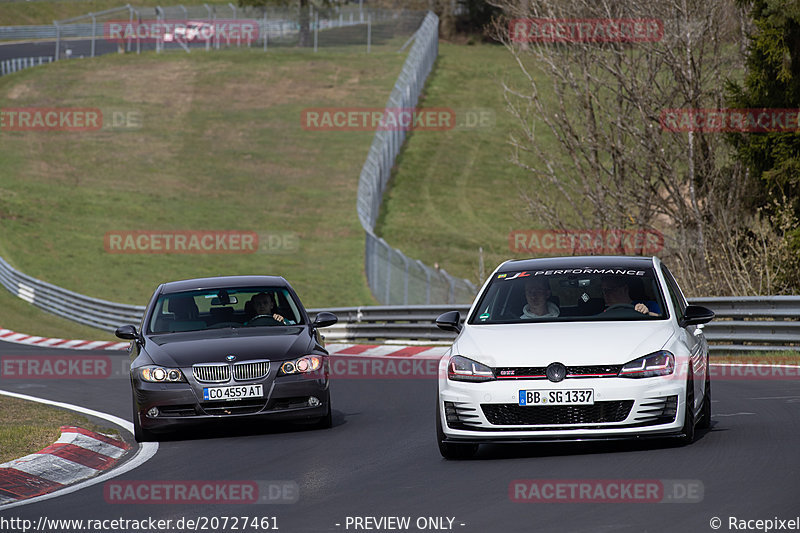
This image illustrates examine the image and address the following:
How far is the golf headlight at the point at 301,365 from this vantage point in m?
12.1

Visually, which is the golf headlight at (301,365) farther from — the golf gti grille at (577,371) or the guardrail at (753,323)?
the guardrail at (753,323)

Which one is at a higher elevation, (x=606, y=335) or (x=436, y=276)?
(x=606, y=335)

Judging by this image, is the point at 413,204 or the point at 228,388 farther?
the point at 413,204

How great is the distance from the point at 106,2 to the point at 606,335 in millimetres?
117707

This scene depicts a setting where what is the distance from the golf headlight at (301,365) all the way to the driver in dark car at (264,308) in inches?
46.2

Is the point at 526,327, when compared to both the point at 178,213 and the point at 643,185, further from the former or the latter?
the point at 178,213

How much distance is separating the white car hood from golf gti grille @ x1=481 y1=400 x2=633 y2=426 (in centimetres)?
31

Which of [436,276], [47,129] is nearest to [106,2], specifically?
[47,129]

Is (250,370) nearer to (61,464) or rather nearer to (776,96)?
(61,464)

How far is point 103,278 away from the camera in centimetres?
4506

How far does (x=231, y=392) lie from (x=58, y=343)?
2014 cm

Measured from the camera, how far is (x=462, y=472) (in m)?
9.27

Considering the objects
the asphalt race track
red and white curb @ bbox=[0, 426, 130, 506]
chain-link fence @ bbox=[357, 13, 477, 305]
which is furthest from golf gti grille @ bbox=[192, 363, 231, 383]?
chain-link fence @ bbox=[357, 13, 477, 305]

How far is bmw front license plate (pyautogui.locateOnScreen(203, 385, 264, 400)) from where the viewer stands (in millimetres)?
11906
